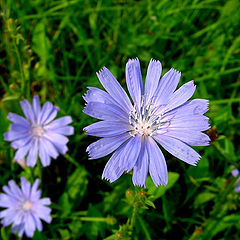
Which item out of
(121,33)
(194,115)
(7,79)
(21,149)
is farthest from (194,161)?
(7,79)

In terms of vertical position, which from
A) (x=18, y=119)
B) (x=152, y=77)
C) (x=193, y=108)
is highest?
(x=152, y=77)

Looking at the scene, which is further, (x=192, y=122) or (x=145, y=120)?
(x=145, y=120)

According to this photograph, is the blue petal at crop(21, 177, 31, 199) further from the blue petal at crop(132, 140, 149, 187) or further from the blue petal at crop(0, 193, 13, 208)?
the blue petal at crop(132, 140, 149, 187)

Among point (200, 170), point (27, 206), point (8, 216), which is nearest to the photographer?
point (8, 216)

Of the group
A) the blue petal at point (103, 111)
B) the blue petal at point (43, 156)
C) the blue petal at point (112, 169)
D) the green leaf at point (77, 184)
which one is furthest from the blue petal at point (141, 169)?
the green leaf at point (77, 184)

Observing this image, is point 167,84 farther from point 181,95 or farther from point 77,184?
point 77,184

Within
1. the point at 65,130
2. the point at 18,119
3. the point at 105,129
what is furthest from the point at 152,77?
the point at 18,119
